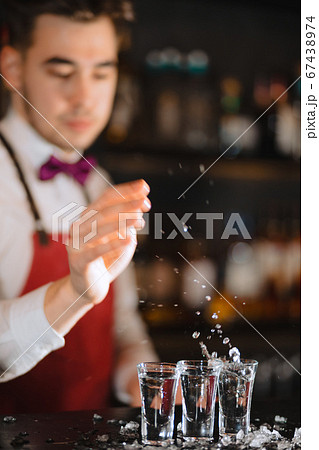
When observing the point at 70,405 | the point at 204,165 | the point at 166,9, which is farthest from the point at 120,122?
the point at 70,405

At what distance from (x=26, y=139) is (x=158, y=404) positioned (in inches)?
44.8

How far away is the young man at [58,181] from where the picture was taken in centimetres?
191

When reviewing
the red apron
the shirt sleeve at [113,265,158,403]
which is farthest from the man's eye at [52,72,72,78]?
the shirt sleeve at [113,265,158,403]

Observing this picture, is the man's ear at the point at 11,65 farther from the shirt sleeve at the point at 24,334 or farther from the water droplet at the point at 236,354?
the water droplet at the point at 236,354

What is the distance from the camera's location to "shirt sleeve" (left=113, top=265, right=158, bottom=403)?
1.99m

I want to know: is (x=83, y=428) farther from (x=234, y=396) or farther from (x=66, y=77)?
(x=66, y=77)

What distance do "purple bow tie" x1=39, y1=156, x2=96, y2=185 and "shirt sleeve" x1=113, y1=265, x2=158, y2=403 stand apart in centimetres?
31

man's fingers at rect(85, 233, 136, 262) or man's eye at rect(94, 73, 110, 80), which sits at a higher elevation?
man's eye at rect(94, 73, 110, 80)

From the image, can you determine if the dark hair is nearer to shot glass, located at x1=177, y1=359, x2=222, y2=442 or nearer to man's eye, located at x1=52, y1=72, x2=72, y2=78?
man's eye, located at x1=52, y1=72, x2=72, y2=78

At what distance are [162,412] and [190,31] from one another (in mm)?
1664

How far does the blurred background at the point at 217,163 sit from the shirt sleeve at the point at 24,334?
20.2 inches

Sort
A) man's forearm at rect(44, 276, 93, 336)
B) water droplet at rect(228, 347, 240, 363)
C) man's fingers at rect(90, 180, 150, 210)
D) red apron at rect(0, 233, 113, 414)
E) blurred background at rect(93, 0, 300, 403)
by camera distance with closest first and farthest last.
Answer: water droplet at rect(228, 347, 240, 363) < man's fingers at rect(90, 180, 150, 210) < man's forearm at rect(44, 276, 93, 336) < red apron at rect(0, 233, 113, 414) < blurred background at rect(93, 0, 300, 403)

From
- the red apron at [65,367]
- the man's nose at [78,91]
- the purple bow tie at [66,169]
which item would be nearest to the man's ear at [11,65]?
the man's nose at [78,91]

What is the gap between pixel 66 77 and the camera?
199cm
